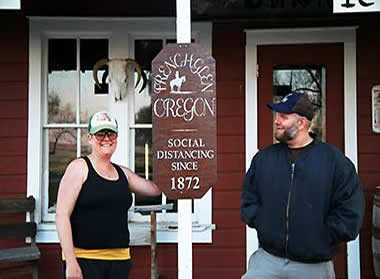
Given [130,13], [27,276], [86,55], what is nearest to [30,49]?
[86,55]

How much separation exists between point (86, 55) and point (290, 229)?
2818mm

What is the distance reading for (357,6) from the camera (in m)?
3.40

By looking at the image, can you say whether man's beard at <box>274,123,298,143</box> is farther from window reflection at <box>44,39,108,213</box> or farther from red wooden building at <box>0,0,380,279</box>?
window reflection at <box>44,39,108,213</box>

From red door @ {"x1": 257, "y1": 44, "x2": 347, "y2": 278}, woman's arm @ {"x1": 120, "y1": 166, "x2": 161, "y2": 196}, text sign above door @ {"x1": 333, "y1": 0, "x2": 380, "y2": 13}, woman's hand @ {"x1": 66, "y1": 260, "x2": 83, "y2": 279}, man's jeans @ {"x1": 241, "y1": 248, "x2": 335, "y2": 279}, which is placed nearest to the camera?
woman's hand @ {"x1": 66, "y1": 260, "x2": 83, "y2": 279}

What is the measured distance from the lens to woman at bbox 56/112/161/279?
2781 mm

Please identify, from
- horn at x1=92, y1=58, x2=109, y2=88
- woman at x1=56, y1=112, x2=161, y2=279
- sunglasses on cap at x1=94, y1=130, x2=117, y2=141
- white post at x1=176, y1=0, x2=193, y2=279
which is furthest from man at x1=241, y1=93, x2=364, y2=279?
horn at x1=92, y1=58, x2=109, y2=88

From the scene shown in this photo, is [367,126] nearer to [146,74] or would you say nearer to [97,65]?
[146,74]

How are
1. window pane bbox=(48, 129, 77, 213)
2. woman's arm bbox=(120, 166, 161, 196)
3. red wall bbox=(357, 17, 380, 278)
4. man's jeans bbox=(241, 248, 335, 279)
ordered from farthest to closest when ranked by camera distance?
1. window pane bbox=(48, 129, 77, 213)
2. red wall bbox=(357, 17, 380, 278)
3. woman's arm bbox=(120, 166, 161, 196)
4. man's jeans bbox=(241, 248, 335, 279)

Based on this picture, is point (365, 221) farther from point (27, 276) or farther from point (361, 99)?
point (27, 276)

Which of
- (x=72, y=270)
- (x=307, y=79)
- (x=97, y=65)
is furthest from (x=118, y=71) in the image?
(x=72, y=270)

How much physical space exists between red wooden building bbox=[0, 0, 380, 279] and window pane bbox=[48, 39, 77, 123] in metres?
0.02

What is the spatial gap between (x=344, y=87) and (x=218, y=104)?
43.4 inches

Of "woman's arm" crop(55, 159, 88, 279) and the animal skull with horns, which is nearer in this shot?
"woman's arm" crop(55, 159, 88, 279)

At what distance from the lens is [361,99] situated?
4.68 meters
